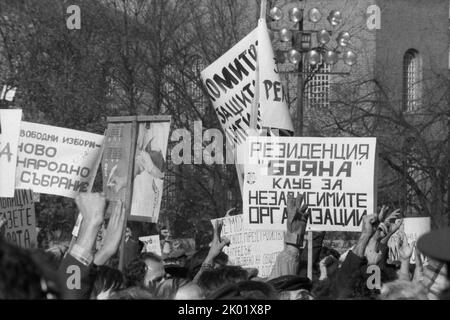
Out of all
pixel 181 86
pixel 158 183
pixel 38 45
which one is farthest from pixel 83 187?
pixel 181 86

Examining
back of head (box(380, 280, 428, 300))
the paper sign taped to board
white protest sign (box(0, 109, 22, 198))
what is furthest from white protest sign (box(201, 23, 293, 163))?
back of head (box(380, 280, 428, 300))

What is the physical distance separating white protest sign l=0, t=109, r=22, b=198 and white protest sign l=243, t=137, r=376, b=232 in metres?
2.20

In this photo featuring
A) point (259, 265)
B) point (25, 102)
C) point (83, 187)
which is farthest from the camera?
point (25, 102)

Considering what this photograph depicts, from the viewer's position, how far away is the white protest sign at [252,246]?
1156cm

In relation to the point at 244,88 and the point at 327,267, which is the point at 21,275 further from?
the point at 244,88

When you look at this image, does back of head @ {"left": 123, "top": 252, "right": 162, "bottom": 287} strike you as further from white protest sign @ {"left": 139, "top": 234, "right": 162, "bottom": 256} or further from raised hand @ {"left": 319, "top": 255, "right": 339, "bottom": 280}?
white protest sign @ {"left": 139, "top": 234, "right": 162, "bottom": 256}

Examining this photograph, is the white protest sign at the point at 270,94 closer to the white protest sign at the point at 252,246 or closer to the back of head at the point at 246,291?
the white protest sign at the point at 252,246

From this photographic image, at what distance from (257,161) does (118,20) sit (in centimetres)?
1613

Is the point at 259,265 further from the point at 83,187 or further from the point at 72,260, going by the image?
the point at 72,260

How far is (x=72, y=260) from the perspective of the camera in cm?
637

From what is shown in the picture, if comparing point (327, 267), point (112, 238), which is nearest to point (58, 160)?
point (112, 238)

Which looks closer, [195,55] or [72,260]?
[72,260]

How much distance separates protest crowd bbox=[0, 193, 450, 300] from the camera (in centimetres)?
295

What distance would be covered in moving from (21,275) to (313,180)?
24.7 feet
